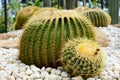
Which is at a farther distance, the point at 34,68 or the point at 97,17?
the point at 97,17

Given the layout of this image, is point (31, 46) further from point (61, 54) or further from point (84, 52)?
point (84, 52)

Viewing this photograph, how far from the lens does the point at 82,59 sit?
11.1 ft

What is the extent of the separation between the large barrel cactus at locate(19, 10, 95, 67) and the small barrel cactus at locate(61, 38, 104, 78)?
0.68 ft

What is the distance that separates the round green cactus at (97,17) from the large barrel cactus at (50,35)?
5.42 metres

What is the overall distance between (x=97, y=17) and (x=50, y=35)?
607cm

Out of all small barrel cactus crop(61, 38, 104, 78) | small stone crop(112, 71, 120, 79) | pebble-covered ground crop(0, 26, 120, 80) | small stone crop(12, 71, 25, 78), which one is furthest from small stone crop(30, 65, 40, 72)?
small stone crop(112, 71, 120, 79)

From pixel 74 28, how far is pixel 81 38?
0.17 meters

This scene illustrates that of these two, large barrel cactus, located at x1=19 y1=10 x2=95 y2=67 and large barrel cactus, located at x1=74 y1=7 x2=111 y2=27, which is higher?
large barrel cactus, located at x1=19 y1=10 x2=95 y2=67

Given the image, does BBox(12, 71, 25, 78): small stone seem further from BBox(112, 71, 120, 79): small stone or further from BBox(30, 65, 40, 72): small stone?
BBox(112, 71, 120, 79): small stone

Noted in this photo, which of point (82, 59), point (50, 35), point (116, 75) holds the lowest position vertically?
point (116, 75)

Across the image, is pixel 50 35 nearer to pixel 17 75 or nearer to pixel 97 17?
pixel 17 75

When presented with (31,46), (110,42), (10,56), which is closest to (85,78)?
(31,46)

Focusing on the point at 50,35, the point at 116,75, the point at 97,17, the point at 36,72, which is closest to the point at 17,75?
the point at 36,72

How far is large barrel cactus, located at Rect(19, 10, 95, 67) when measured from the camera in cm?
378
